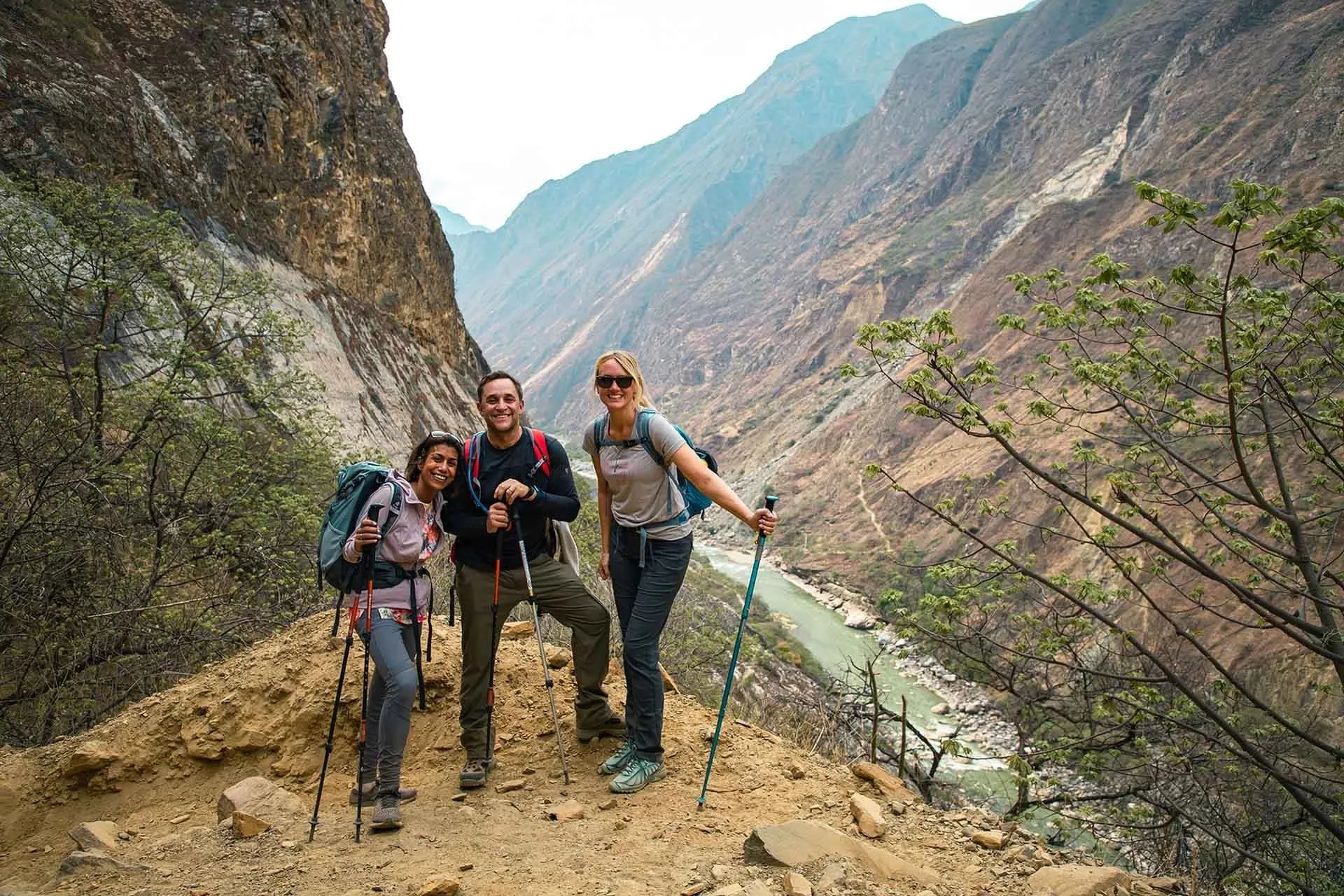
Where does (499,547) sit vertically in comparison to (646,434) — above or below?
below

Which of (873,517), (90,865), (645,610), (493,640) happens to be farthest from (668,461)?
(873,517)

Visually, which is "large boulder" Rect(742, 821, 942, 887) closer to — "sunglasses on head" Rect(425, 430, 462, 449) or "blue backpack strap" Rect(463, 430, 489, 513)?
"blue backpack strap" Rect(463, 430, 489, 513)

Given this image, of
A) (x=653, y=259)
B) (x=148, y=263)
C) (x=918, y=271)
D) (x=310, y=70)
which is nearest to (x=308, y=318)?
(x=310, y=70)

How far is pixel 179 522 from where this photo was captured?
21.6ft

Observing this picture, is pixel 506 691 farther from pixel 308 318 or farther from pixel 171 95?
pixel 171 95

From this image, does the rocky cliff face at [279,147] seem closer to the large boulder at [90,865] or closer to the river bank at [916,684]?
the large boulder at [90,865]

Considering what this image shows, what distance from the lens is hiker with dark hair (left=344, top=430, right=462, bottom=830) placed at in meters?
3.45

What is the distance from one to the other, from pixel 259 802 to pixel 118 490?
380cm

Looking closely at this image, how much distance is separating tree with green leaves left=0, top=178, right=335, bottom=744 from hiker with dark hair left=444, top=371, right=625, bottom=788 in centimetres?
279

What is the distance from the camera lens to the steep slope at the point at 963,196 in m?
44.7

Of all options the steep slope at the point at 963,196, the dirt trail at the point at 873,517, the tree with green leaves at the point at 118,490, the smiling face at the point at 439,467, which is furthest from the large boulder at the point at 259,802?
the dirt trail at the point at 873,517

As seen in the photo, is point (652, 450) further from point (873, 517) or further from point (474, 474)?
point (873, 517)

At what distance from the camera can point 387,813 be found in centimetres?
335

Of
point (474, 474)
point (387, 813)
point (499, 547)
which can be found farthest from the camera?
point (474, 474)
